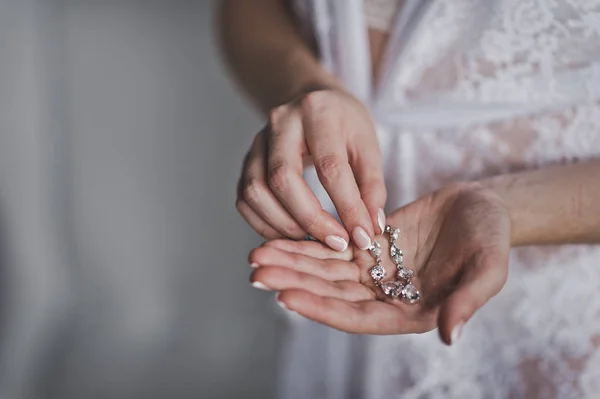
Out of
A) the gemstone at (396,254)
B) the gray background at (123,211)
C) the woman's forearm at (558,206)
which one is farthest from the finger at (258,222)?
the gray background at (123,211)

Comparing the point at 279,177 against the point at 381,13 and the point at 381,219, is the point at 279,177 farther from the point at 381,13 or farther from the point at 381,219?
the point at 381,13

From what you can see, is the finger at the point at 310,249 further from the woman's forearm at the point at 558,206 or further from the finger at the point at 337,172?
the woman's forearm at the point at 558,206

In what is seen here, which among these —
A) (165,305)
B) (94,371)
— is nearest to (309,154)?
(165,305)

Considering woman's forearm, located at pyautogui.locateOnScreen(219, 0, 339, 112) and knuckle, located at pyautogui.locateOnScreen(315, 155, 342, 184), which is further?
woman's forearm, located at pyautogui.locateOnScreen(219, 0, 339, 112)

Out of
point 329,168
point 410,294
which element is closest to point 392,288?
point 410,294

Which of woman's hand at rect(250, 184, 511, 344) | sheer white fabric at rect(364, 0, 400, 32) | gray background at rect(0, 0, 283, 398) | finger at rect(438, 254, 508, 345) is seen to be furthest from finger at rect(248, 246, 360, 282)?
gray background at rect(0, 0, 283, 398)

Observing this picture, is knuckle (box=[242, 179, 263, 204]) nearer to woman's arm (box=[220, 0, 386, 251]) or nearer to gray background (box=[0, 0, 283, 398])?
woman's arm (box=[220, 0, 386, 251])
